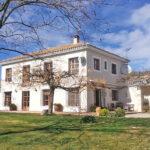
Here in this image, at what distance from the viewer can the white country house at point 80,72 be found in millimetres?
35000

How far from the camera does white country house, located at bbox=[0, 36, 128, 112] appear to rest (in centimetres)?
3500

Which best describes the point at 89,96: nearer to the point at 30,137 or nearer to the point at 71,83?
the point at 71,83

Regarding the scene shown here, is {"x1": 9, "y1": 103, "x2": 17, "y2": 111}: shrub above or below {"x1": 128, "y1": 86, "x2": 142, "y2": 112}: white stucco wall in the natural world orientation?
below

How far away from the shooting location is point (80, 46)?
1383 inches

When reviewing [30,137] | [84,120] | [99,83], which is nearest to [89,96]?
[99,83]

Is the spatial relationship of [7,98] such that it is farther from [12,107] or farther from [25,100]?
[25,100]

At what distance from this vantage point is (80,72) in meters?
35.1

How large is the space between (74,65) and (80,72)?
1.37 metres

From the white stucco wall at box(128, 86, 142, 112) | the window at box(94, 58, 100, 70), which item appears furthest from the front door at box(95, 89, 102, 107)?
the white stucco wall at box(128, 86, 142, 112)

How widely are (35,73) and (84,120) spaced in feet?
43.4

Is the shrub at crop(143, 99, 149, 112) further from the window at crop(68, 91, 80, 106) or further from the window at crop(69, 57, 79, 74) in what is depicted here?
the window at crop(69, 57, 79, 74)

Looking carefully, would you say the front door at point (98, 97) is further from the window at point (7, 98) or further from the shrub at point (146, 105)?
the window at point (7, 98)

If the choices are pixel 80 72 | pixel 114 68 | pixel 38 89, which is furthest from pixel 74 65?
pixel 114 68

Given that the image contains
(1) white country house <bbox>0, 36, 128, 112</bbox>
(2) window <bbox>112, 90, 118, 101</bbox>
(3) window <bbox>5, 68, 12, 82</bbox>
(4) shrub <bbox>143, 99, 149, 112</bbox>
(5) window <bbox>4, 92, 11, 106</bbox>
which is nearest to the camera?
(1) white country house <bbox>0, 36, 128, 112</bbox>
